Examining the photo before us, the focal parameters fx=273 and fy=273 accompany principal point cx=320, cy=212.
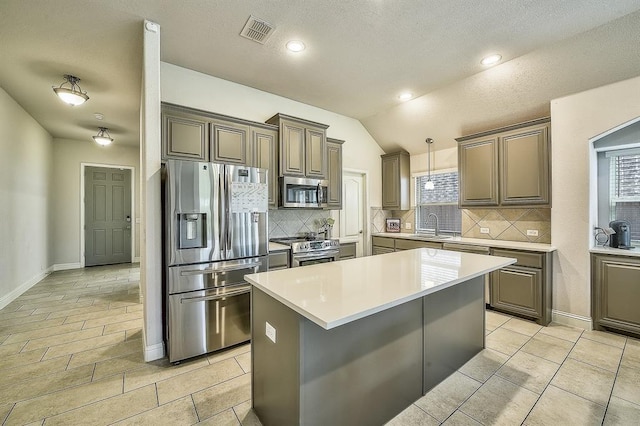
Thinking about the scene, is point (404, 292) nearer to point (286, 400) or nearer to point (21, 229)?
point (286, 400)

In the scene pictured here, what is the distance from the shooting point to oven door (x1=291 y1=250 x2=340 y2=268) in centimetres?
346

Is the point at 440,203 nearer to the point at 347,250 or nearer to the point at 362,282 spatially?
the point at 347,250

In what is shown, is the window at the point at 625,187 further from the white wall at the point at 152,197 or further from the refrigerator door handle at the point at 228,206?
the white wall at the point at 152,197

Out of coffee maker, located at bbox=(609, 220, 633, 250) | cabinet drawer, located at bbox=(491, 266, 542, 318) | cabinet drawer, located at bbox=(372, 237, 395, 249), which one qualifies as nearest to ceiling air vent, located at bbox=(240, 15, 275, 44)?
cabinet drawer, located at bbox=(372, 237, 395, 249)

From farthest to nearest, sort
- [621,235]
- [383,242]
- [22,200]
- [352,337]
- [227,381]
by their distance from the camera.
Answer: [383,242] → [22,200] → [621,235] → [227,381] → [352,337]

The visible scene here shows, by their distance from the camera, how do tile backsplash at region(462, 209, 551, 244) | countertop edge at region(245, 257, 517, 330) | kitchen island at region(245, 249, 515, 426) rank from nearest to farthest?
countertop edge at region(245, 257, 517, 330), kitchen island at region(245, 249, 515, 426), tile backsplash at region(462, 209, 551, 244)

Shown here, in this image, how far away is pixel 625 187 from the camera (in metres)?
3.16

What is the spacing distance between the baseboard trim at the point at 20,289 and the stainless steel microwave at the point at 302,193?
3962mm

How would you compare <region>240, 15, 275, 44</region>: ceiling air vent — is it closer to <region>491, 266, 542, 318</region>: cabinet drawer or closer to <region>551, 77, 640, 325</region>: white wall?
<region>551, 77, 640, 325</region>: white wall

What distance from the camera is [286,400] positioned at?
1465mm

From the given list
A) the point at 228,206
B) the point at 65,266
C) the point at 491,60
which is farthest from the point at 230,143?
the point at 65,266

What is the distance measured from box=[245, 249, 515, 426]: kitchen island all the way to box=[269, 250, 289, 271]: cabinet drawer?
1240 mm

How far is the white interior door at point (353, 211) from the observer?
4.92m

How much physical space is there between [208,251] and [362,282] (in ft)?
5.04
